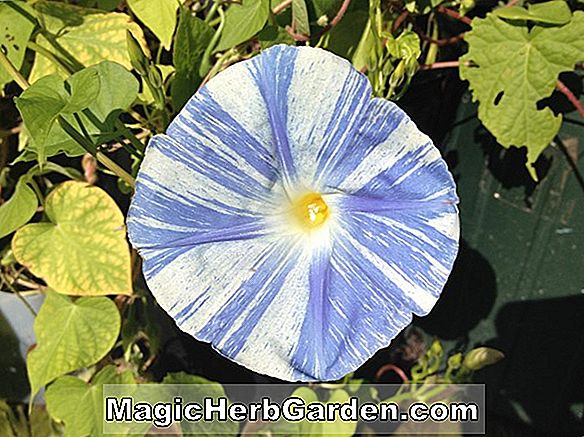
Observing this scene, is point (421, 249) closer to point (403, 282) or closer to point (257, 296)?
point (403, 282)

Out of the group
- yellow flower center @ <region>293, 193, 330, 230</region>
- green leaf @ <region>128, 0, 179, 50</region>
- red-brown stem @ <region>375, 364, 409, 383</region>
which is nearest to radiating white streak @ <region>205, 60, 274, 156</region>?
yellow flower center @ <region>293, 193, 330, 230</region>

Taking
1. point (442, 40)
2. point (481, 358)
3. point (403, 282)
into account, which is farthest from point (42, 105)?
point (481, 358)

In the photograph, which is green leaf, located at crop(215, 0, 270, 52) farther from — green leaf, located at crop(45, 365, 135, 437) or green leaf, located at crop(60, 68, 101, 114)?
green leaf, located at crop(45, 365, 135, 437)

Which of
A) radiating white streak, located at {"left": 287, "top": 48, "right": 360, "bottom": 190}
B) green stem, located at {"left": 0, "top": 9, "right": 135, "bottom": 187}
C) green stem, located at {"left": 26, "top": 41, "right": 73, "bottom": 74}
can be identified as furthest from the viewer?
green stem, located at {"left": 26, "top": 41, "right": 73, "bottom": 74}

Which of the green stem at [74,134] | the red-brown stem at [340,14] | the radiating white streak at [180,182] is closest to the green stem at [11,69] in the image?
the green stem at [74,134]

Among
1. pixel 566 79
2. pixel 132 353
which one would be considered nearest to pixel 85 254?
pixel 132 353

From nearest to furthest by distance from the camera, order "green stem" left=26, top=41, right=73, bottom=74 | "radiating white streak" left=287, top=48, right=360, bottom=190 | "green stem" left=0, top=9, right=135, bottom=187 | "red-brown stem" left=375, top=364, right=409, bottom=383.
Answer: "radiating white streak" left=287, top=48, right=360, bottom=190 < "green stem" left=0, top=9, right=135, bottom=187 < "green stem" left=26, top=41, right=73, bottom=74 < "red-brown stem" left=375, top=364, right=409, bottom=383

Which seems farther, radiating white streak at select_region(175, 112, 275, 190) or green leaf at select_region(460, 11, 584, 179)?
green leaf at select_region(460, 11, 584, 179)

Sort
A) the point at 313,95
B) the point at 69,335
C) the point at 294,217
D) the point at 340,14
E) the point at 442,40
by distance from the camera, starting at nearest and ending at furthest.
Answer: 1. the point at 313,95
2. the point at 294,217
3. the point at 340,14
4. the point at 69,335
5. the point at 442,40
